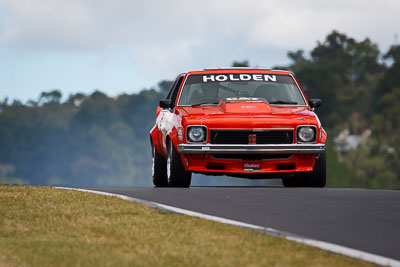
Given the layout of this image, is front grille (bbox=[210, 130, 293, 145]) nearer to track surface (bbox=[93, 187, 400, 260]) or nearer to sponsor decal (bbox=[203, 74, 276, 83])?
track surface (bbox=[93, 187, 400, 260])

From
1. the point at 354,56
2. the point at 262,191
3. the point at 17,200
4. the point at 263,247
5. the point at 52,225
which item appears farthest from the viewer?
the point at 354,56

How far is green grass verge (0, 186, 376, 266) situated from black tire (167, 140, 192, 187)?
10.7 ft

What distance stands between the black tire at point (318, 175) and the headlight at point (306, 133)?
1.59 ft

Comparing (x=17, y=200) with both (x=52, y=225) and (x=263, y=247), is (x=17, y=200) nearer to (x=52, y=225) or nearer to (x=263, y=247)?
(x=52, y=225)

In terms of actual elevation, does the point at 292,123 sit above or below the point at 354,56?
below

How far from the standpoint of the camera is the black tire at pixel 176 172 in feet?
50.2

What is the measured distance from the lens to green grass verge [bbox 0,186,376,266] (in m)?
8.04

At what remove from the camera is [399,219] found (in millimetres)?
10953

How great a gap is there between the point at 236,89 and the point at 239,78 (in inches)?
7.4

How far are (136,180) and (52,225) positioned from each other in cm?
17652

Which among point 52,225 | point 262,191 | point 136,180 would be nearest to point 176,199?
point 262,191

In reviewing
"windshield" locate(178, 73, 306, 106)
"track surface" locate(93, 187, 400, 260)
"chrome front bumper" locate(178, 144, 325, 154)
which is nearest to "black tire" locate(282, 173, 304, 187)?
"track surface" locate(93, 187, 400, 260)

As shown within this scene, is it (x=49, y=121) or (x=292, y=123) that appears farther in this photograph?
(x=49, y=121)

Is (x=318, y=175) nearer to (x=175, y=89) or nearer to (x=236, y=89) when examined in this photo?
(x=236, y=89)
